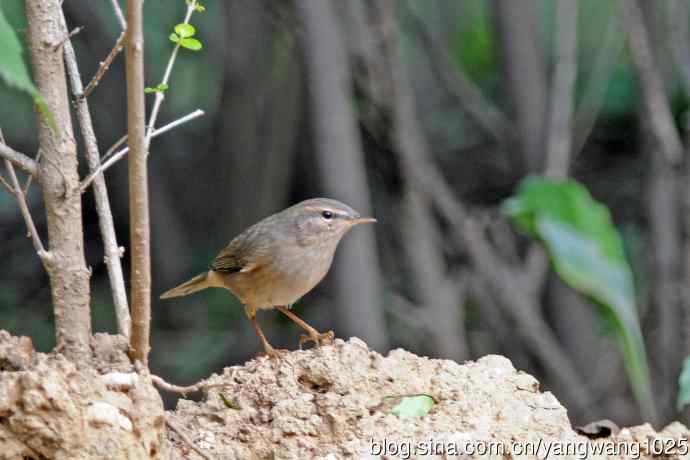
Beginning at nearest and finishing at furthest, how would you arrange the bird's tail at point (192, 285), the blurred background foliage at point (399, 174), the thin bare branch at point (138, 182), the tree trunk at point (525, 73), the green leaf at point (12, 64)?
the green leaf at point (12, 64) → the thin bare branch at point (138, 182) → the bird's tail at point (192, 285) → the blurred background foliage at point (399, 174) → the tree trunk at point (525, 73)

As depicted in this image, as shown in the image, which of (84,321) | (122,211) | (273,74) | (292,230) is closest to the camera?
(84,321)

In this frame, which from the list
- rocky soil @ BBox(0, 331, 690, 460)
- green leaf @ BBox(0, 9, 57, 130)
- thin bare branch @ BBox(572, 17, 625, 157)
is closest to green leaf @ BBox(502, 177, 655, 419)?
rocky soil @ BBox(0, 331, 690, 460)

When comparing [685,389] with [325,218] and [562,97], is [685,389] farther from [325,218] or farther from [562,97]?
[562,97]

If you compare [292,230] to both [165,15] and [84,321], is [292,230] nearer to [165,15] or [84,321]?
[84,321]

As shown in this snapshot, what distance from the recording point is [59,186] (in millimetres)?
2838

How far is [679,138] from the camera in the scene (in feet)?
23.5

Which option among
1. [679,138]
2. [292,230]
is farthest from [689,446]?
[679,138]

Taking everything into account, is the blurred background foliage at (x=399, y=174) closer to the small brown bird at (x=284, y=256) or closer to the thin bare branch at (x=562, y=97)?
the thin bare branch at (x=562, y=97)

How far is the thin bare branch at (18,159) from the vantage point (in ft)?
9.01

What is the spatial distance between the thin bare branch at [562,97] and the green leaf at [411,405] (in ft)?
13.0

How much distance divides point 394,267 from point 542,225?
124 inches

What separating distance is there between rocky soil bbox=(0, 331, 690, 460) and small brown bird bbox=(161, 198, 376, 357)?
1.52m

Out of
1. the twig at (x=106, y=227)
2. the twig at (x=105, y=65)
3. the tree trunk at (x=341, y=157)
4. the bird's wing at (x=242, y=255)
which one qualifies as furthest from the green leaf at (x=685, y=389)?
the tree trunk at (x=341, y=157)

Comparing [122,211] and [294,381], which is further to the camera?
[122,211]
